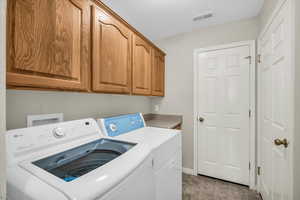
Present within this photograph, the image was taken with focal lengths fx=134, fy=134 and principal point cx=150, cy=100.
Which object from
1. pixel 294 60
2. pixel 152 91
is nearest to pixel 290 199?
pixel 294 60

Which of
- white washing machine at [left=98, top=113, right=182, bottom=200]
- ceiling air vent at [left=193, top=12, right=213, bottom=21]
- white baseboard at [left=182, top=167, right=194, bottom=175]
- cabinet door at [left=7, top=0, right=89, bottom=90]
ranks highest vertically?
ceiling air vent at [left=193, top=12, right=213, bottom=21]

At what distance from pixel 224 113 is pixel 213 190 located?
1139 millimetres

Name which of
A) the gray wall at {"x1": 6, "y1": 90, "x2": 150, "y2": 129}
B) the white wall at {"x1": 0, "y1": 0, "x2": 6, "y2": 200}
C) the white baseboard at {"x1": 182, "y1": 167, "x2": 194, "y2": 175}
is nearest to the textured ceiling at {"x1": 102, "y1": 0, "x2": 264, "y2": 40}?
the gray wall at {"x1": 6, "y1": 90, "x2": 150, "y2": 129}

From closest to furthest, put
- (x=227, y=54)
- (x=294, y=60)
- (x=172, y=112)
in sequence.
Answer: (x=294, y=60) < (x=227, y=54) < (x=172, y=112)

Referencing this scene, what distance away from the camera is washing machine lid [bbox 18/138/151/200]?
53 centimetres

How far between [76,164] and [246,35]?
2617mm

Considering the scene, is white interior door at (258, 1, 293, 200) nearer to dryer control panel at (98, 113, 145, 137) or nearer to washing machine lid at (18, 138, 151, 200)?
washing machine lid at (18, 138, 151, 200)

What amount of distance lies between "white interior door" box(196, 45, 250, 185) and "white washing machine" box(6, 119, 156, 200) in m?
1.63

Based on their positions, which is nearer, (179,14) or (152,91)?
(179,14)

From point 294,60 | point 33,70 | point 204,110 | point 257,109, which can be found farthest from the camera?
point 204,110

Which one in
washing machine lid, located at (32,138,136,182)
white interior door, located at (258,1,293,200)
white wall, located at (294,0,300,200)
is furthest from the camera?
white interior door, located at (258,1,293,200)

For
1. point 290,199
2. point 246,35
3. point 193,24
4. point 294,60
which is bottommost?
point 290,199

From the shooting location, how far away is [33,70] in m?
0.78

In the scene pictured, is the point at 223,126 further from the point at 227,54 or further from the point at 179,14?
the point at 179,14
